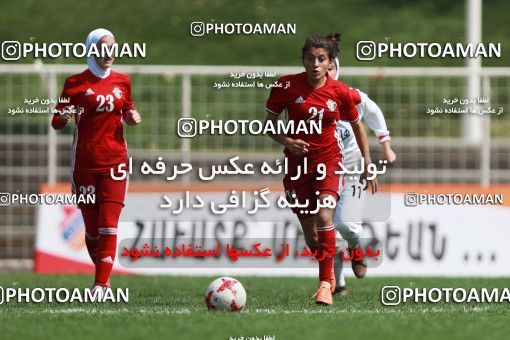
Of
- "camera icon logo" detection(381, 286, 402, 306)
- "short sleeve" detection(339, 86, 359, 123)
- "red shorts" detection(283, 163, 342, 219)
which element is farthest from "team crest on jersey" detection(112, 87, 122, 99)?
"camera icon logo" detection(381, 286, 402, 306)

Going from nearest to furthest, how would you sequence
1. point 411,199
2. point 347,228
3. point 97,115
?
point 97,115
point 347,228
point 411,199

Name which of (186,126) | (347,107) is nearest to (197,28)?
(186,126)

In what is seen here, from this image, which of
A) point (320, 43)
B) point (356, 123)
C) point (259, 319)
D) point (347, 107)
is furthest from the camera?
point (356, 123)

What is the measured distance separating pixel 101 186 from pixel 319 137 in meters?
1.83

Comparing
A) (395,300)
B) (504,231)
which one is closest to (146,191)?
(504,231)

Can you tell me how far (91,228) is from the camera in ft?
36.0

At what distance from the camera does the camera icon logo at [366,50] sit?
429 inches

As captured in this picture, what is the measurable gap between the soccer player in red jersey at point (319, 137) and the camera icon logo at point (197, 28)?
36.7 inches

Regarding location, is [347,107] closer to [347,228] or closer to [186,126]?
[186,126]

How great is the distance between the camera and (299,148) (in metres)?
A: 10.1

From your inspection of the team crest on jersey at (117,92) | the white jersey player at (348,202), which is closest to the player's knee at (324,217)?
the white jersey player at (348,202)

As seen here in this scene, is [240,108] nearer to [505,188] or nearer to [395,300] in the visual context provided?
[505,188]

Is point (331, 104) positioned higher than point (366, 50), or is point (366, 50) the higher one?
point (366, 50)

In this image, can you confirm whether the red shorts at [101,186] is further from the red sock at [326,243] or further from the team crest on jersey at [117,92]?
the red sock at [326,243]
